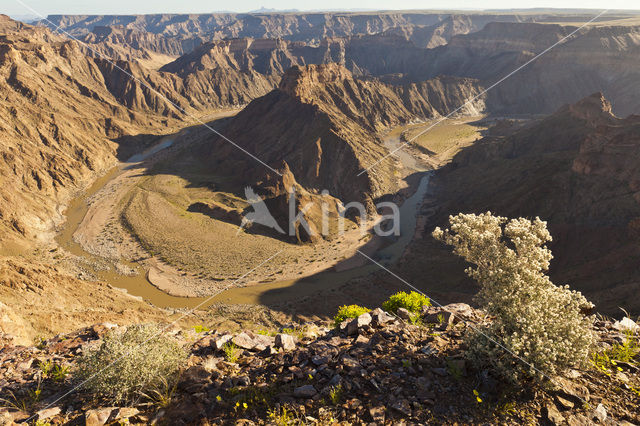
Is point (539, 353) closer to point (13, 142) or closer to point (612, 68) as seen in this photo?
point (13, 142)

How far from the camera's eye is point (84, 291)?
36.3 m

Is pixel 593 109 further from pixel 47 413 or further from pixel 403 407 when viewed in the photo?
pixel 47 413

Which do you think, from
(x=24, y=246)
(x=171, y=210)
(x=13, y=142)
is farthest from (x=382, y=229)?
(x=13, y=142)

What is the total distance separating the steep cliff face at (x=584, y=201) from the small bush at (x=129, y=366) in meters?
32.8

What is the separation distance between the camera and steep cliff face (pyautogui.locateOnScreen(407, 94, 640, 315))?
34500mm

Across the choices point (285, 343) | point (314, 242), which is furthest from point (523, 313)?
point (314, 242)

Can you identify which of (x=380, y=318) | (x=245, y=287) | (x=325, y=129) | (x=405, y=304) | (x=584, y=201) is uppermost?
(x=325, y=129)

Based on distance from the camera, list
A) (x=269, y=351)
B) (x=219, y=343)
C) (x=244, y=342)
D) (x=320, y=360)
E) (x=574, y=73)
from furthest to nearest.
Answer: (x=574, y=73) < (x=244, y=342) < (x=219, y=343) < (x=269, y=351) < (x=320, y=360)

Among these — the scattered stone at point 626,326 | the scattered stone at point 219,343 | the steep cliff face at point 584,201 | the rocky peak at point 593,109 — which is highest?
the rocky peak at point 593,109

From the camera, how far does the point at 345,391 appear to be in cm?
983

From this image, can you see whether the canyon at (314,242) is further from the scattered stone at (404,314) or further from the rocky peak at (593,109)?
the rocky peak at (593,109)

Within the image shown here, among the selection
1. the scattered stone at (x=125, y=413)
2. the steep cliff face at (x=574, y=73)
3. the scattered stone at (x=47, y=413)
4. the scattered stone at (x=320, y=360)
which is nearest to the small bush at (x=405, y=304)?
the scattered stone at (x=320, y=360)

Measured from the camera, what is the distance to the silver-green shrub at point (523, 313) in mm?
8820

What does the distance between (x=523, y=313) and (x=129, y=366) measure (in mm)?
11124
